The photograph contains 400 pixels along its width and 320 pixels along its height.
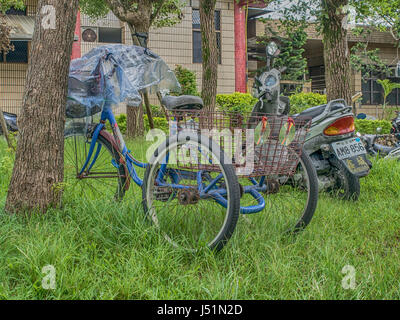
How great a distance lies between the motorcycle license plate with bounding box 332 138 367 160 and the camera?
4.50m

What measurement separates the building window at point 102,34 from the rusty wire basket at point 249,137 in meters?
14.3

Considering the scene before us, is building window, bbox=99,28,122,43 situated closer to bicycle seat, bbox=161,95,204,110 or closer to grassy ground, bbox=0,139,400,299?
grassy ground, bbox=0,139,400,299

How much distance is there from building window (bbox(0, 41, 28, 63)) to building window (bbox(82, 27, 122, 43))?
2.02 m

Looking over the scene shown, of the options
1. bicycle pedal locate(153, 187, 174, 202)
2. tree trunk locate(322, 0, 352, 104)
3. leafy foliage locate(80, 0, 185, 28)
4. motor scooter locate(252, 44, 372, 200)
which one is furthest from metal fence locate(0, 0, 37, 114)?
bicycle pedal locate(153, 187, 174, 202)

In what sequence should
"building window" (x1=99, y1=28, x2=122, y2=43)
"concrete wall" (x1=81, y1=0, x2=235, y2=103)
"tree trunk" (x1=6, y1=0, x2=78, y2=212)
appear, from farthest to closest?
1. "building window" (x1=99, y1=28, x2=122, y2=43)
2. "concrete wall" (x1=81, y1=0, x2=235, y2=103)
3. "tree trunk" (x1=6, y1=0, x2=78, y2=212)

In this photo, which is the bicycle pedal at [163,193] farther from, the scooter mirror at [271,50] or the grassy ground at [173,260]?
the scooter mirror at [271,50]

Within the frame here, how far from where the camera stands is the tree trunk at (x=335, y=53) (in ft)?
21.2

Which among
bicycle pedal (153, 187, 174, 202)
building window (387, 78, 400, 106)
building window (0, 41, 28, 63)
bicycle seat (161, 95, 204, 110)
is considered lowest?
bicycle pedal (153, 187, 174, 202)

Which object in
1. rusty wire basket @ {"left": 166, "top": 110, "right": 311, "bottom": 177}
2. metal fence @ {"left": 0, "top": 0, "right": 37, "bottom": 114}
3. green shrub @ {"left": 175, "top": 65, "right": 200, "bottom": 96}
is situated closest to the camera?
rusty wire basket @ {"left": 166, "top": 110, "right": 311, "bottom": 177}

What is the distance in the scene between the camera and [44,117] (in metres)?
3.46

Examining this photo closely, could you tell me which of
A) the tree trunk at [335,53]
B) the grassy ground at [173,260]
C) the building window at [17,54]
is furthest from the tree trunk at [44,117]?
the building window at [17,54]
